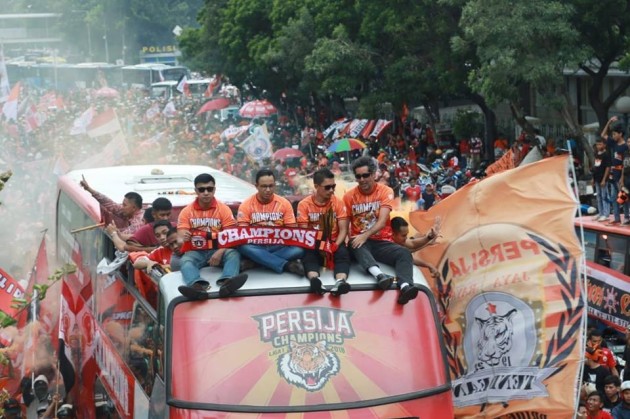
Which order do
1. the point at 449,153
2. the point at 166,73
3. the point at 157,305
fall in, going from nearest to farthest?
1. the point at 157,305
2. the point at 449,153
3. the point at 166,73

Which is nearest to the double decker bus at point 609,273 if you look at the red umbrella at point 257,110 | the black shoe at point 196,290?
the black shoe at point 196,290

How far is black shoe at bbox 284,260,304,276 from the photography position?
27.7 feet

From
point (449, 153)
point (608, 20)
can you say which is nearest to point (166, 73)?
point (449, 153)

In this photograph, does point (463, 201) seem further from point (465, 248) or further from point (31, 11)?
point (31, 11)

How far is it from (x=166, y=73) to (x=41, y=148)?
54.5 meters

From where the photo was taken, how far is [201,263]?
8648mm

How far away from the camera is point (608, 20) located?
77.8 ft

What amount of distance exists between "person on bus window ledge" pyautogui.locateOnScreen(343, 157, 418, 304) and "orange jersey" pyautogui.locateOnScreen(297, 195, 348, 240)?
12 centimetres

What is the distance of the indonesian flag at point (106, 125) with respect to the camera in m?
23.0

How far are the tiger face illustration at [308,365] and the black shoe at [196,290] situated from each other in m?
0.65

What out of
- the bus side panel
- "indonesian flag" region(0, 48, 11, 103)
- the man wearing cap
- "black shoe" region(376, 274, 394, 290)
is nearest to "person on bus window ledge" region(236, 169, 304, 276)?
"black shoe" region(376, 274, 394, 290)

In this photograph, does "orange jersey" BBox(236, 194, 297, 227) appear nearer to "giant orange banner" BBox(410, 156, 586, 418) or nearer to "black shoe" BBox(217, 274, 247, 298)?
"black shoe" BBox(217, 274, 247, 298)

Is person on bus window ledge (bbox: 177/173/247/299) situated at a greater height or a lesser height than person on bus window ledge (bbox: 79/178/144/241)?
greater

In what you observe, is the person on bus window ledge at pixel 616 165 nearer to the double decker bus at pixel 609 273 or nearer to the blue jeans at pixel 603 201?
the blue jeans at pixel 603 201
